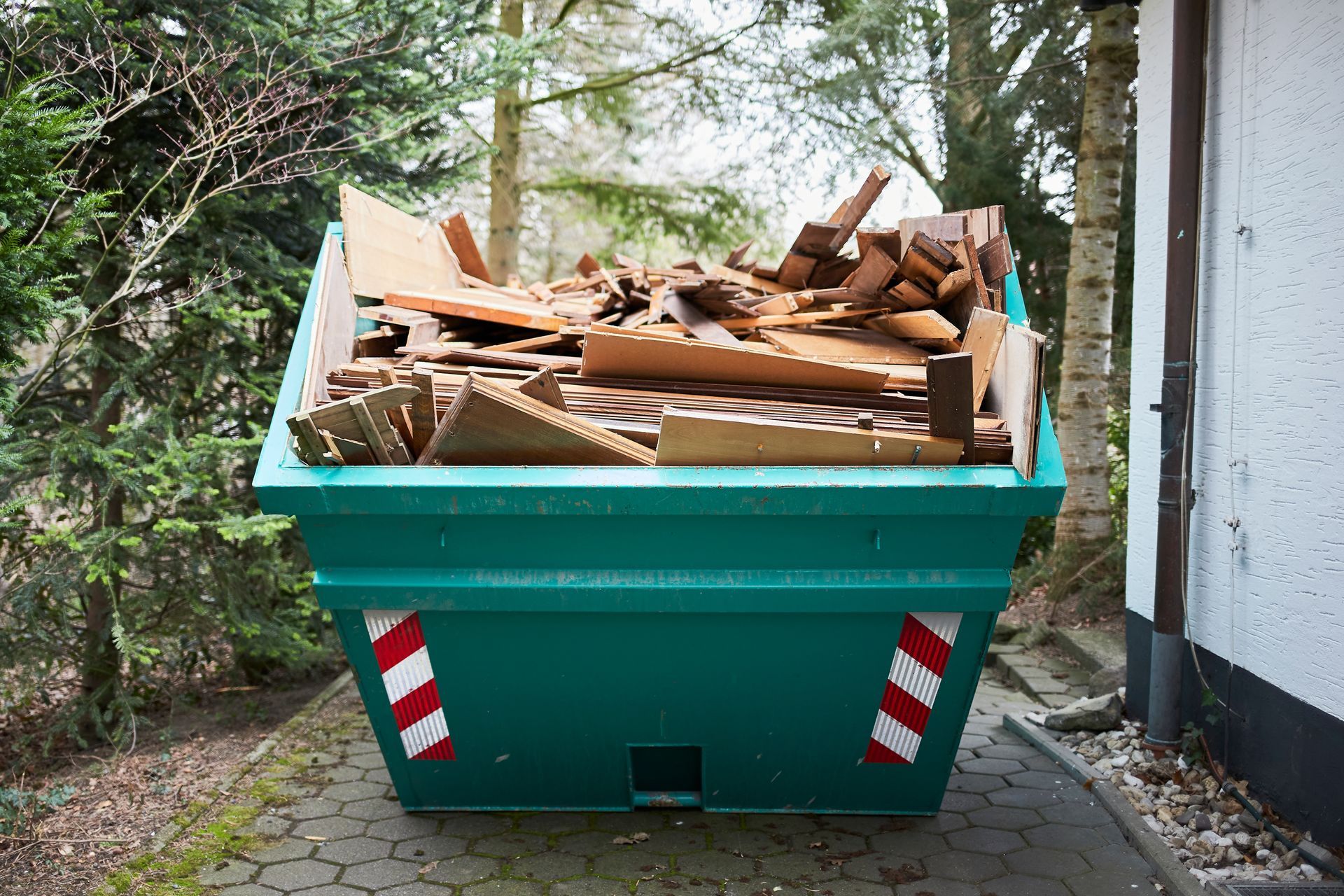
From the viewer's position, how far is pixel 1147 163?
4699mm

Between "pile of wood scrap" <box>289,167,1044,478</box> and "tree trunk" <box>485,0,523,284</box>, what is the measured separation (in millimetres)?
7427

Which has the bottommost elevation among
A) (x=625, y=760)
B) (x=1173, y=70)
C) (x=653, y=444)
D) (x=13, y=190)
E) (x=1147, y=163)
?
(x=625, y=760)

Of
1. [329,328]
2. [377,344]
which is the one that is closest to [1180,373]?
[377,344]

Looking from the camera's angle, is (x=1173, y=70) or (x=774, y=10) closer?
(x=1173, y=70)

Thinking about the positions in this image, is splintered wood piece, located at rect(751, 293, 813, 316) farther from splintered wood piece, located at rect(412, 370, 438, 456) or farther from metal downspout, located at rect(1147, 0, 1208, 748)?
metal downspout, located at rect(1147, 0, 1208, 748)

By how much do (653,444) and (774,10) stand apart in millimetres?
8689

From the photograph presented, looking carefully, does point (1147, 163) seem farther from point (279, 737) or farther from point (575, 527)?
point (279, 737)

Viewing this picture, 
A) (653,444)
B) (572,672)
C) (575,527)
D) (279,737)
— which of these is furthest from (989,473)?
(279,737)

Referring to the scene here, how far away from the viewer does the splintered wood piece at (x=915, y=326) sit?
3.46 metres

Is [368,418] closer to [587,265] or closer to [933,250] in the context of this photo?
[933,250]

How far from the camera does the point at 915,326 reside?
11.6 ft

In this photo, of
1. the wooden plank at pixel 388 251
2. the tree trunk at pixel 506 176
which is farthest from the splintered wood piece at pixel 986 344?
the tree trunk at pixel 506 176


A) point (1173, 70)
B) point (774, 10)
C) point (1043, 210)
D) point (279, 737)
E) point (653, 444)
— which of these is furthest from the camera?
point (774, 10)

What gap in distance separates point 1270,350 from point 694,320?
205 cm
